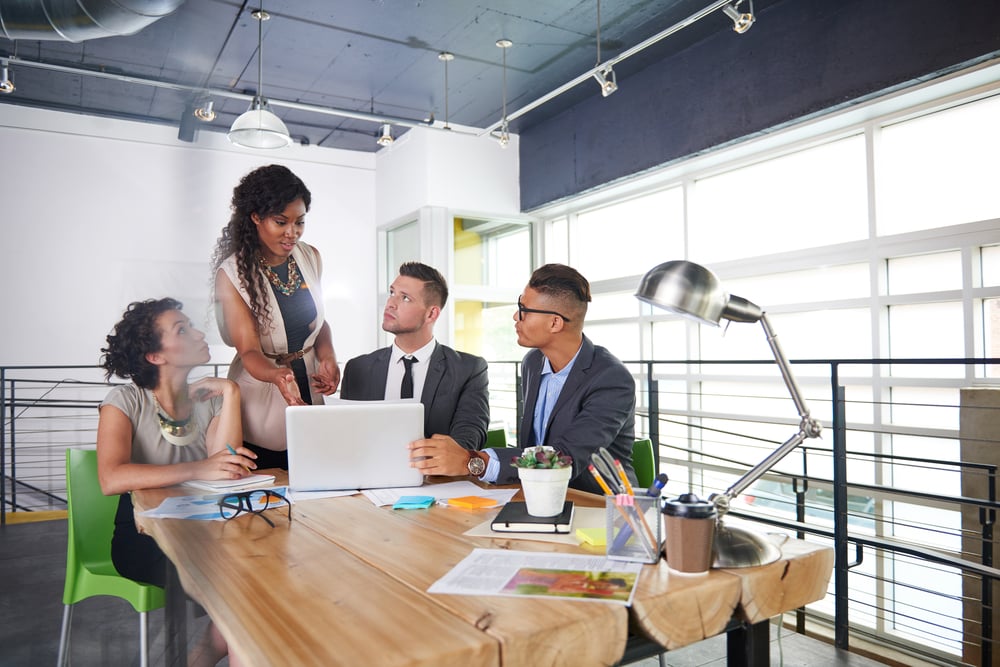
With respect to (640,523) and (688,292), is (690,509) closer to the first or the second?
(640,523)

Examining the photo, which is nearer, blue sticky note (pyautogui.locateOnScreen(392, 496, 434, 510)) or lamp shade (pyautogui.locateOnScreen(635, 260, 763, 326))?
lamp shade (pyautogui.locateOnScreen(635, 260, 763, 326))

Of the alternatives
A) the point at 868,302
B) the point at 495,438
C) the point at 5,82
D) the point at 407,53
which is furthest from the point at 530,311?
the point at 407,53

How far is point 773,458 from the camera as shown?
1204 mm

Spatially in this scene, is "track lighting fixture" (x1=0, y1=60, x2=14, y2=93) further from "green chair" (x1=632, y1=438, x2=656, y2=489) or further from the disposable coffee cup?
"green chair" (x1=632, y1=438, x2=656, y2=489)

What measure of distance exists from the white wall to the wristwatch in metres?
0.78

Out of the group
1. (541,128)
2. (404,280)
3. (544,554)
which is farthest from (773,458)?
(541,128)

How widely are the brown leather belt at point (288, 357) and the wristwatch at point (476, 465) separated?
71 cm

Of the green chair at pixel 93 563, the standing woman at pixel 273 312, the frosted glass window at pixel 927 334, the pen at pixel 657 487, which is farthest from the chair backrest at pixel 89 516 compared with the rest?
the frosted glass window at pixel 927 334

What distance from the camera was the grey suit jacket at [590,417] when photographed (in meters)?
1.95

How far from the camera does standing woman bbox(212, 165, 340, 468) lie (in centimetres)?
181

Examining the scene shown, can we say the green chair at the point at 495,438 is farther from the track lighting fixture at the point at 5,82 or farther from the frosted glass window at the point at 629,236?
the frosted glass window at the point at 629,236

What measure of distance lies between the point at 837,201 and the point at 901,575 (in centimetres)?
198

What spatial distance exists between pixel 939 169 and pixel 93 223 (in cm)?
362

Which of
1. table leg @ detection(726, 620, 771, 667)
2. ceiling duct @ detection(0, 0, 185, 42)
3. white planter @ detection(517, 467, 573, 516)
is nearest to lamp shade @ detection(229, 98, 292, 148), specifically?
ceiling duct @ detection(0, 0, 185, 42)
